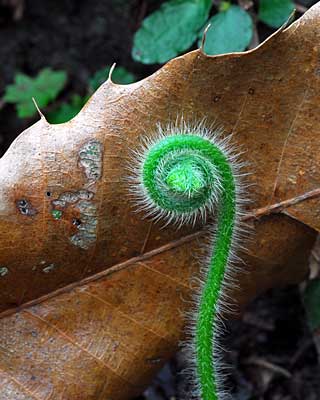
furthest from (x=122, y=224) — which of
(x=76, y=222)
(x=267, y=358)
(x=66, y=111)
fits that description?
(x=66, y=111)

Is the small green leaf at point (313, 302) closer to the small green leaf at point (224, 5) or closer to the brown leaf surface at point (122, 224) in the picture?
the brown leaf surface at point (122, 224)

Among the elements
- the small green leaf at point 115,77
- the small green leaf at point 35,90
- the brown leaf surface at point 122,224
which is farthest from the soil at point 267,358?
the small green leaf at point 35,90

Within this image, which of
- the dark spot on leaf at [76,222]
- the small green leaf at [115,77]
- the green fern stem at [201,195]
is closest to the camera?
the green fern stem at [201,195]

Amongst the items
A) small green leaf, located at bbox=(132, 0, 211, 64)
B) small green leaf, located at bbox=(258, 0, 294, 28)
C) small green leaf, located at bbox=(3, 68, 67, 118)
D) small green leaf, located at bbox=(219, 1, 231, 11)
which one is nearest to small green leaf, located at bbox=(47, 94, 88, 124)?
small green leaf, located at bbox=(3, 68, 67, 118)

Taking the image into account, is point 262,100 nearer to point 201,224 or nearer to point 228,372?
point 201,224

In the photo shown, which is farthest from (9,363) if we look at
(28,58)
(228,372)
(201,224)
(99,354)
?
(28,58)

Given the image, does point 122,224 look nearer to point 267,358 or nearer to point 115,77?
point 267,358
